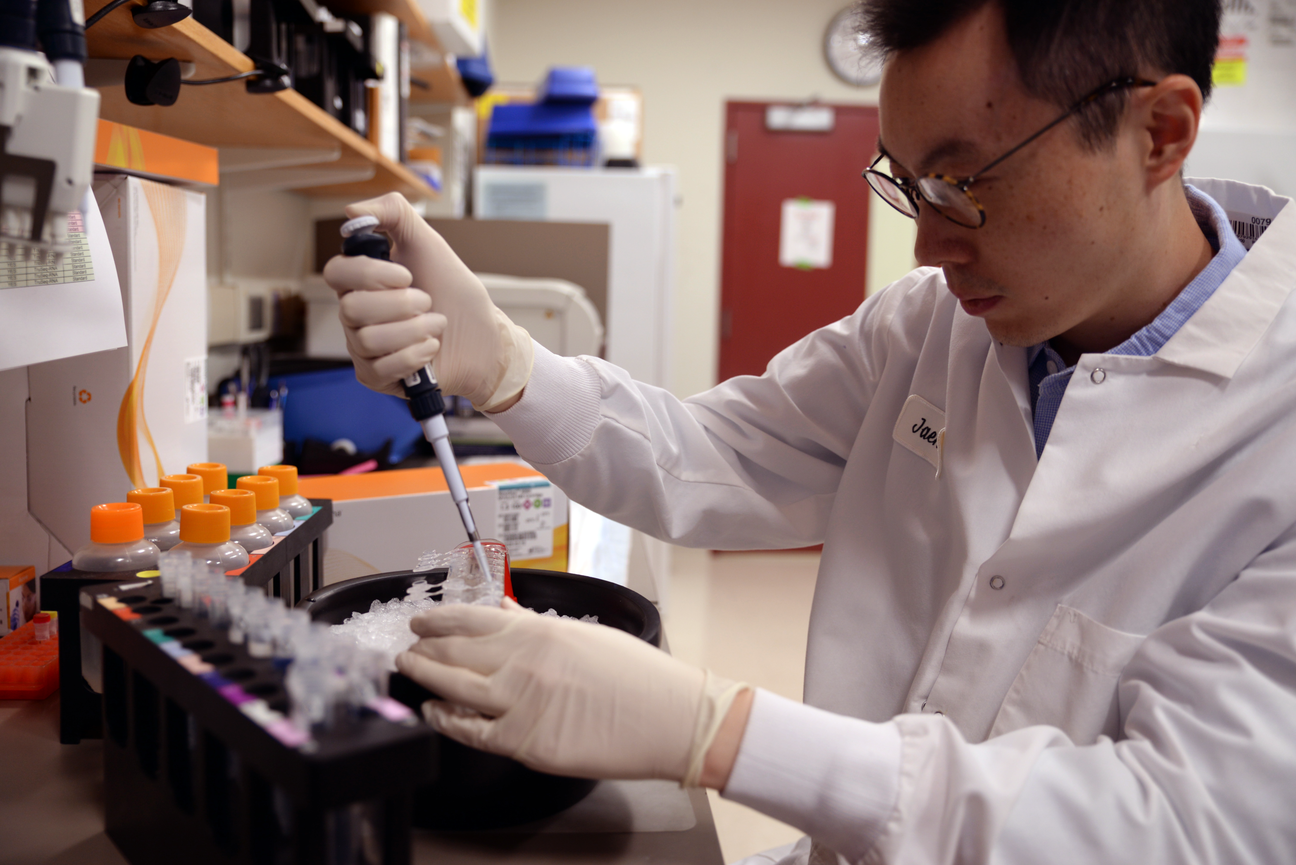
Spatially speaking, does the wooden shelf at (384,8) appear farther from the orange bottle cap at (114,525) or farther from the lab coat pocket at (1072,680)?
the lab coat pocket at (1072,680)

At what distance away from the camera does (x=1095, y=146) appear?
819 mm

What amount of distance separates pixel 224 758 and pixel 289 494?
0.52 meters

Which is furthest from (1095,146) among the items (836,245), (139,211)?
(836,245)

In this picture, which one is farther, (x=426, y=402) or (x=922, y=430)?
(x=922, y=430)

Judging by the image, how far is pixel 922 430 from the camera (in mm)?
1085

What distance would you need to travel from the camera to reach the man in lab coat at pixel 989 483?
67 cm

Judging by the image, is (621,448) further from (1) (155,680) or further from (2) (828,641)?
(1) (155,680)

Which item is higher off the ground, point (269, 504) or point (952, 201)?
point (952, 201)

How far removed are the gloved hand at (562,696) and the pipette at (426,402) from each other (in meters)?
0.16

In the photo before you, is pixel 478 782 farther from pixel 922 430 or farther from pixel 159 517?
pixel 922 430

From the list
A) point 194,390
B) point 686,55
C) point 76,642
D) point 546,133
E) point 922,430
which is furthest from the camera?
point 686,55

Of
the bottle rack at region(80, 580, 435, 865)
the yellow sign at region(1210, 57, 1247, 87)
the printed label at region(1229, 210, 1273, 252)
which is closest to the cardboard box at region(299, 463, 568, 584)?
the bottle rack at region(80, 580, 435, 865)

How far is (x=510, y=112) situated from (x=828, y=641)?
9.33 ft

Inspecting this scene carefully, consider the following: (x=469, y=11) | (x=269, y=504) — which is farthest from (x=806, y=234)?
(x=269, y=504)
